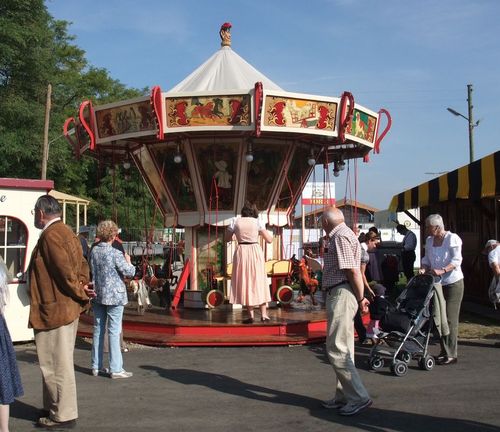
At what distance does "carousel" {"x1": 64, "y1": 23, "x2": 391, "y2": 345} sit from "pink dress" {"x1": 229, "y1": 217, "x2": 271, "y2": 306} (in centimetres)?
42

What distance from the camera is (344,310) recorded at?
5.18m

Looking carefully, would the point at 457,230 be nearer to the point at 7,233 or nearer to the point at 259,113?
the point at 259,113

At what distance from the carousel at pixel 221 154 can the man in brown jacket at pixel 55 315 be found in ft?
11.6

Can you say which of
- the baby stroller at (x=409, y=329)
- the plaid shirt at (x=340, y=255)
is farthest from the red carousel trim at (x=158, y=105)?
the plaid shirt at (x=340, y=255)

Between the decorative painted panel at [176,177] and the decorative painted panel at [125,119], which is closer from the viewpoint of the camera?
the decorative painted panel at [125,119]

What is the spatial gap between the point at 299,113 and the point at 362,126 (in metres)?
1.56

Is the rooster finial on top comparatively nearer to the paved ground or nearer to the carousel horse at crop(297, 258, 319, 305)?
the carousel horse at crop(297, 258, 319, 305)

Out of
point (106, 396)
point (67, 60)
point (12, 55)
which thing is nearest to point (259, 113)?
point (106, 396)

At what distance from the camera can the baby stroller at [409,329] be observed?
6.79 meters

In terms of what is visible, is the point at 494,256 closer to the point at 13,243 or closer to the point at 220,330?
the point at 220,330

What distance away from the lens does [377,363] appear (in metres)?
6.88

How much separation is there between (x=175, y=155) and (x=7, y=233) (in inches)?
125

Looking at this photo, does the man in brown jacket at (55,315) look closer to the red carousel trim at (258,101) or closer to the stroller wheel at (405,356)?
the stroller wheel at (405,356)

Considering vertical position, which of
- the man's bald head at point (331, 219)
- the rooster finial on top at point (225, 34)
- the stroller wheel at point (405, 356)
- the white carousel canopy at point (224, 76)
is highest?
the rooster finial on top at point (225, 34)
